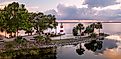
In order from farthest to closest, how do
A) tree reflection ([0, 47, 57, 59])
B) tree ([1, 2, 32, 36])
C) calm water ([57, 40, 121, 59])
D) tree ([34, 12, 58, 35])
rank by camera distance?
tree ([34, 12, 58, 35]) < tree ([1, 2, 32, 36]) < calm water ([57, 40, 121, 59]) < tree reflection ([0, 47, 57, 59])

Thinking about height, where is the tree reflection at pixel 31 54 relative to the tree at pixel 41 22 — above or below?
below

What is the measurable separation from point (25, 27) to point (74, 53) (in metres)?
28.5

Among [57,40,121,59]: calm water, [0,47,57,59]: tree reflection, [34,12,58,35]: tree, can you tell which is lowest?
[57,40,121,59]: calm water

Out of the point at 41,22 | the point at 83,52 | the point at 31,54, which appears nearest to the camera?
the point at 31,54

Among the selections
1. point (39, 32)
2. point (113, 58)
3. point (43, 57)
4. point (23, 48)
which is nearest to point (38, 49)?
point (23, 48)

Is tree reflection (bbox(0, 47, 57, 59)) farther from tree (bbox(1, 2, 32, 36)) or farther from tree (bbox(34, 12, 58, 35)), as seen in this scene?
tree (bbox(34, 12, 58, 35))

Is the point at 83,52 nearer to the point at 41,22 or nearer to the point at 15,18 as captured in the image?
the point at 15,18

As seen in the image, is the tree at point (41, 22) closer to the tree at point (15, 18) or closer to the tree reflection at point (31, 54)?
the tree at point (15, 18)

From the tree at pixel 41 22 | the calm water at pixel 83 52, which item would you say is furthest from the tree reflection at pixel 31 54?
the tree at pixel 41 22

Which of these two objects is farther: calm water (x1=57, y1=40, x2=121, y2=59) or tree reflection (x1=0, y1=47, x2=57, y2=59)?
calm water (x1=57, y1=40, x2=121, y2=59)

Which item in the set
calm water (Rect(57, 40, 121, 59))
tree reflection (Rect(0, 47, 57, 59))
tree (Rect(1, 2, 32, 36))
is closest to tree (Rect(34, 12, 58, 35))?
calm water (Rect(57, 40, 121, 59))

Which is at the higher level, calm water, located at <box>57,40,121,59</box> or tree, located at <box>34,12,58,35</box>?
tree, located at <box>34,12,58,35</box>

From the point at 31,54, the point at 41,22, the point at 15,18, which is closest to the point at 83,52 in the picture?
the point at 31,54

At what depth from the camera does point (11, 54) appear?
11938cm
